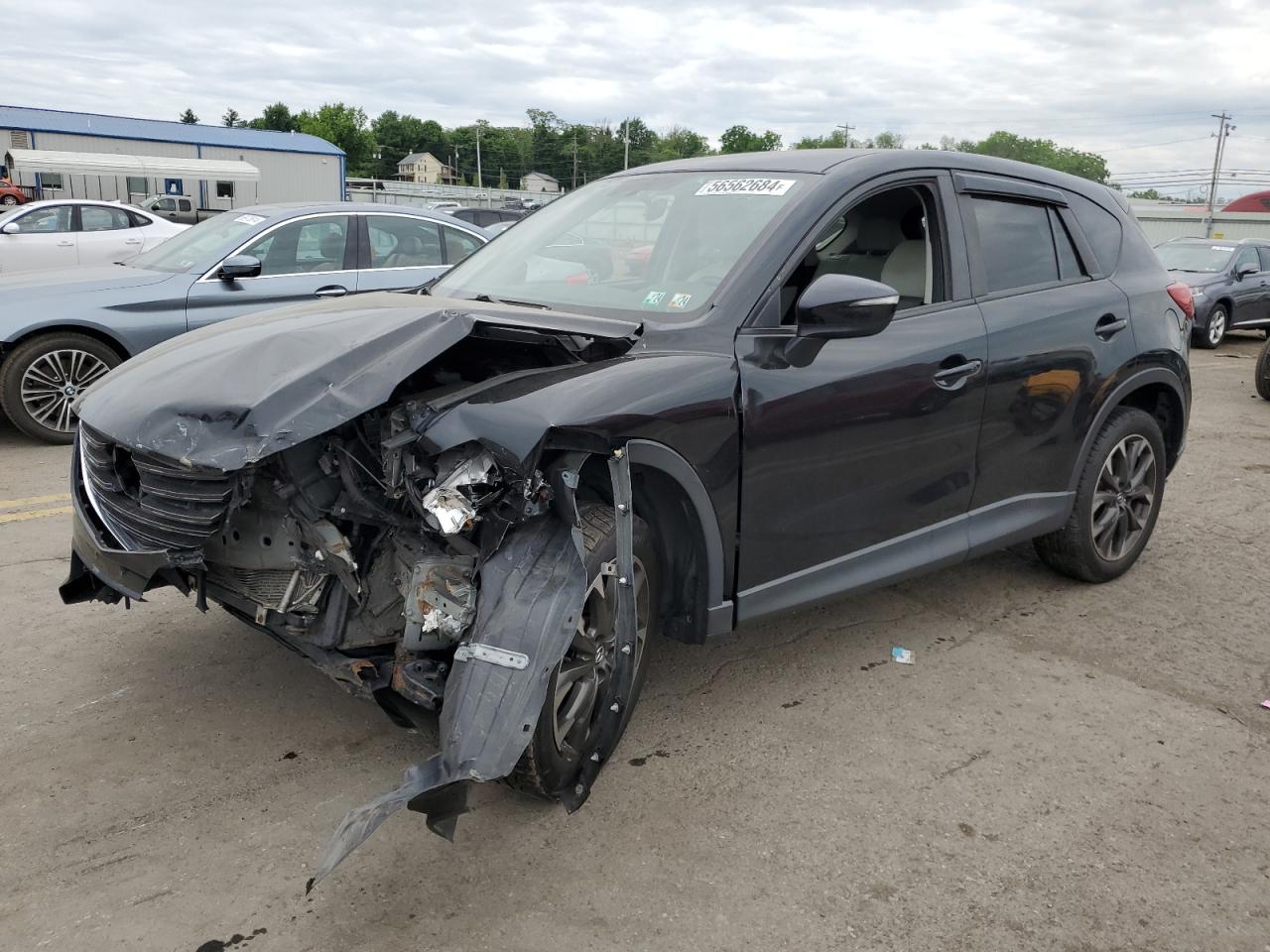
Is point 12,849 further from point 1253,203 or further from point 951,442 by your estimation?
point 1253,203

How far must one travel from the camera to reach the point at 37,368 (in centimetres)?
698

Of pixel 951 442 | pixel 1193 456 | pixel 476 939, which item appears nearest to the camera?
pixel 476 939

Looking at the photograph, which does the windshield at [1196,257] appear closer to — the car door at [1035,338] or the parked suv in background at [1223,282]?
the parked suv in background at [1223,282]

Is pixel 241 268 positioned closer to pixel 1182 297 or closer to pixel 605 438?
pixel 605 438

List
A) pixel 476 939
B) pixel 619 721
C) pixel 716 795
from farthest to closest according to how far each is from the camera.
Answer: pixel 716 795
pixel 619 721
pixel 476 939

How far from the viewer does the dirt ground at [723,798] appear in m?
2.51

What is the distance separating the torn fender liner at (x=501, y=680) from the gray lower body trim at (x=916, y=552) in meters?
0.83

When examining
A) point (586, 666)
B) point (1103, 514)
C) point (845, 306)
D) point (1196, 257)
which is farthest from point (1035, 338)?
point (1196, 257)

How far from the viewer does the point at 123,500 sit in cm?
281

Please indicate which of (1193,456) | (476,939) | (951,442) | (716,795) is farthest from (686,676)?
(1193,456)

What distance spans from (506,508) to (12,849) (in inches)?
62.9

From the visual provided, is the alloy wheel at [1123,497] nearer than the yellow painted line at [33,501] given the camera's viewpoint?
Yes

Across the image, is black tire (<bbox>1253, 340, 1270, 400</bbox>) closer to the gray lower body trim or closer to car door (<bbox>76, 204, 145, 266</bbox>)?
the gray lower body trim

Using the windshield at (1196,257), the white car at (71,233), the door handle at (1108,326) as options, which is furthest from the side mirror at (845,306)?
the windshield at (1196,257)
